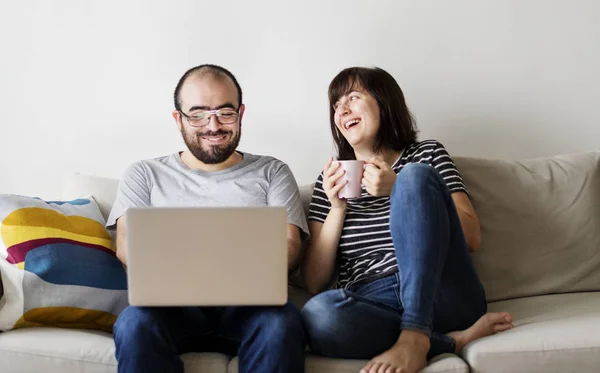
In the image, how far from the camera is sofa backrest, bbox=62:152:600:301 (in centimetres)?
216

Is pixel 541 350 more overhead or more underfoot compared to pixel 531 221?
more underfoot

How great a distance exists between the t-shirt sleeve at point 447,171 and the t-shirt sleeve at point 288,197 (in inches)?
16.2

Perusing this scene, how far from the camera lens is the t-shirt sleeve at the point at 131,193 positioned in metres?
2.03

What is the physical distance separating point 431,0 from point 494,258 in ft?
3.21

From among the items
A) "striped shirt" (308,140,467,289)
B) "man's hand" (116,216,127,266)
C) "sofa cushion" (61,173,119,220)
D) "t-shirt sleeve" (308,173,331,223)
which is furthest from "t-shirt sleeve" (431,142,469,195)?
"sofa cushion" (61,173,119,220)

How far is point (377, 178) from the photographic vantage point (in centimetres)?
179

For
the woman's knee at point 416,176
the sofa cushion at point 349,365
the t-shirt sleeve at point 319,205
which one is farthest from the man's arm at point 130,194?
the woman's knee at point 416,176

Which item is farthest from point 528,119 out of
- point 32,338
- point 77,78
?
point 32,338

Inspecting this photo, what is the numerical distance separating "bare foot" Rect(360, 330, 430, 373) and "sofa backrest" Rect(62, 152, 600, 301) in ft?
2.00

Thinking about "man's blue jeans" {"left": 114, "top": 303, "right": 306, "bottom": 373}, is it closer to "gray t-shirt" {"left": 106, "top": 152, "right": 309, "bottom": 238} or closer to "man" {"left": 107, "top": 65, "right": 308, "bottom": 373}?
"man" {"left": 107, "top": 65, "right": 308, "bottom": 373}

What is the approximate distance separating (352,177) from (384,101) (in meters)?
0.43

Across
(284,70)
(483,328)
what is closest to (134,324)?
(483,328)

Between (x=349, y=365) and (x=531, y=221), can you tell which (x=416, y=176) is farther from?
(x=531, y=221)

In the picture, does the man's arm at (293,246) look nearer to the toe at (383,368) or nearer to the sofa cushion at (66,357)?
the sofa cushion at (66,357)
